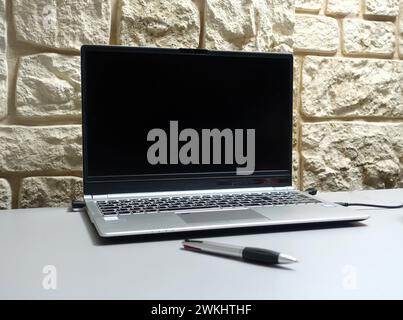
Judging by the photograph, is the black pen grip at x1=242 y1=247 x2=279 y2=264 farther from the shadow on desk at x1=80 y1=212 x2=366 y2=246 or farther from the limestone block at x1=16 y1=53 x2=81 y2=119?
the limestone block at x1=16 y1=53 x2=81 y2=119

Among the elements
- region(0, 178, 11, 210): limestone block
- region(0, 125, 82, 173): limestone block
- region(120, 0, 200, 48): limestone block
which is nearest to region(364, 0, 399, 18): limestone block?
region(120, 0, 200, 48): limestone block

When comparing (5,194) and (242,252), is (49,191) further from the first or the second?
(242,252)

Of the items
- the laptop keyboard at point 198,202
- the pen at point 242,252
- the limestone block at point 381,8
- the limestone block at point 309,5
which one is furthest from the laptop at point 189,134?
the limestone block at point 381,8

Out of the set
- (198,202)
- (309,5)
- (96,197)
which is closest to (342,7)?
(309,5)

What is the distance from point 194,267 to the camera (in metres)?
0.59

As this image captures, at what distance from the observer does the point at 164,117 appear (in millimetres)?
947

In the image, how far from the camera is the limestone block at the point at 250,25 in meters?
1.10

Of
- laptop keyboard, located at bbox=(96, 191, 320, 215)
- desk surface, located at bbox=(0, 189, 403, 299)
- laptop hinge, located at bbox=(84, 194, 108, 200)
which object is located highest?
laptop hinge, located at bbox=(84, 194, 108, 200)

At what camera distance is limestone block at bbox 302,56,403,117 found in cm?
119

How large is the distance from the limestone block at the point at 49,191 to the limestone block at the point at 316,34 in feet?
2.20

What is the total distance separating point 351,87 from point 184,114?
0.53m

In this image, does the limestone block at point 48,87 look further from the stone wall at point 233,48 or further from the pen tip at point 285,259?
the pen tip at point 285,259

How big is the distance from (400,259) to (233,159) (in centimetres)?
45

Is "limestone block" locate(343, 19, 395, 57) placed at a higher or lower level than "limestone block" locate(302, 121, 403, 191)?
higher
